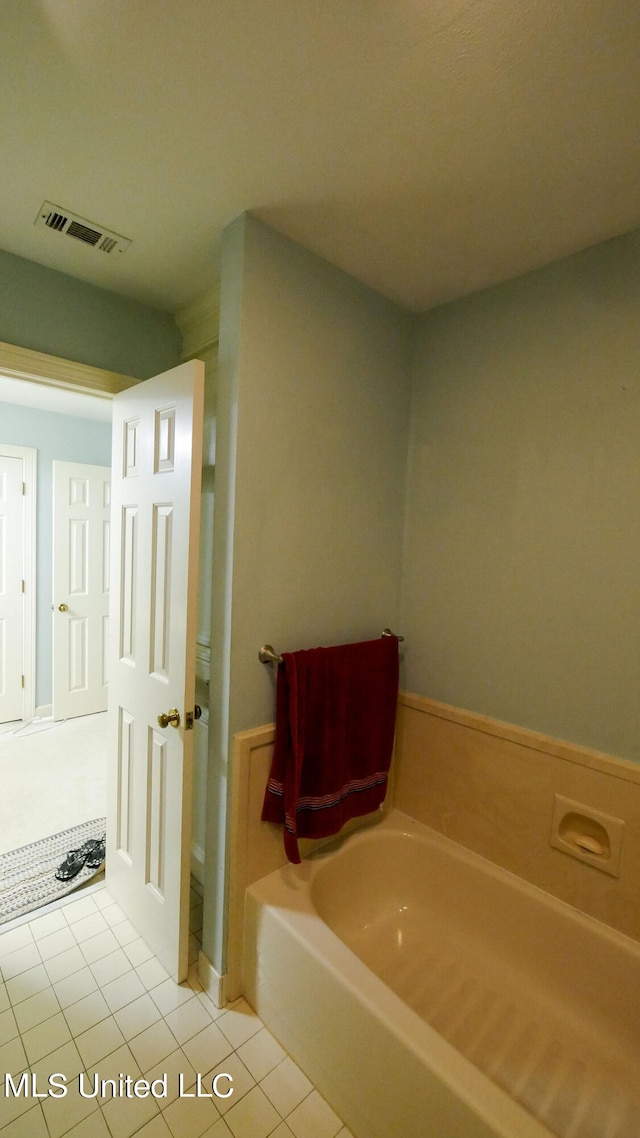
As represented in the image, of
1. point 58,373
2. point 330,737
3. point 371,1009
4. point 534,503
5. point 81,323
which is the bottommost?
point 371,1009

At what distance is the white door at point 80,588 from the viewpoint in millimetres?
3285

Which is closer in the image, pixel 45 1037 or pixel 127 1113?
pixel 127 1113

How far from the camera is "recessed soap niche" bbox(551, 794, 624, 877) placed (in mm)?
1219

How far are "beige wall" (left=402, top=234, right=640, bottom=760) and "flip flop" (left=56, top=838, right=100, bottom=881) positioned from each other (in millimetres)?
1568

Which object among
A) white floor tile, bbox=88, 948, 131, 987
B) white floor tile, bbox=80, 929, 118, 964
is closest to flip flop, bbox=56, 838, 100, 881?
white floor tile, bbox=80, 929, 118, 964

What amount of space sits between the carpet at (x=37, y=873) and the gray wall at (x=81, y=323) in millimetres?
1979

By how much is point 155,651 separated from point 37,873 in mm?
1226

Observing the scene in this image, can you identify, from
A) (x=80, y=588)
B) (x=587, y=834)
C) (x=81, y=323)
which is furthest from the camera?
(x=80, y=588)

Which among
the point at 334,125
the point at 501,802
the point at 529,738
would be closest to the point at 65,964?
the point at 501,802

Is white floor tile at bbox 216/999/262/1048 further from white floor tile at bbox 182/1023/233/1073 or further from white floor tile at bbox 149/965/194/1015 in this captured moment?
white floor tile at bbox 149/965/194/1015

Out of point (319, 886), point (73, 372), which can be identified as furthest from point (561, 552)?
point (73, 372)

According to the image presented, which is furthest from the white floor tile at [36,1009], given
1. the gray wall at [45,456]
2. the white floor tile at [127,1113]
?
the gray wall at [45,456]

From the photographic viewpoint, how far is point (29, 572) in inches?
126

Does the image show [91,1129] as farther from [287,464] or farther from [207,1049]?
[287,464]
